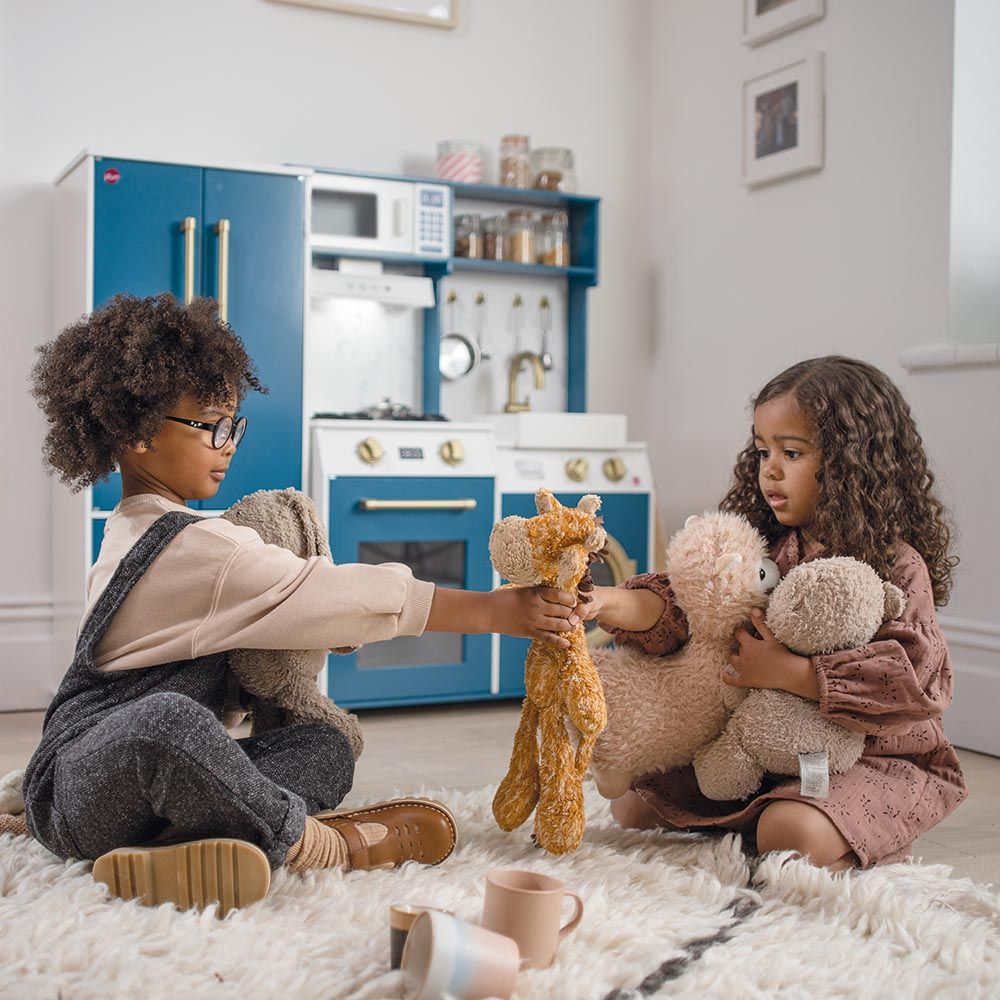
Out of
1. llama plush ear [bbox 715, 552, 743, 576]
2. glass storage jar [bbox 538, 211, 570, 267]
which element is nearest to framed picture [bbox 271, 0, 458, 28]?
glass storage jar [bbox 538, 211, 570, 267]

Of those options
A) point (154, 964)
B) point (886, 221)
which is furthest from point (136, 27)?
point (154, 964)

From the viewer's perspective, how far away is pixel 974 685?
282cm

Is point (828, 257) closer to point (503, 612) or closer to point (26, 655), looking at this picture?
point (503, 612)

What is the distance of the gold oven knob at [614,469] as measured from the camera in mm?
3475

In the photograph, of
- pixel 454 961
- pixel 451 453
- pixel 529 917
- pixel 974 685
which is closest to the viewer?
pixel 454 961

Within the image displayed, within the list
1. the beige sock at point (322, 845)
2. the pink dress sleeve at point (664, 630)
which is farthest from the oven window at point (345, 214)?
the beige sock at point (322, 845)

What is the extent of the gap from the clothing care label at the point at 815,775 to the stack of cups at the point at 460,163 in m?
2.39

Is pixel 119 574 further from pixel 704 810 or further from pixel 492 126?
pixel 492 126

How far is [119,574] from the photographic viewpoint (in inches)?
62.4

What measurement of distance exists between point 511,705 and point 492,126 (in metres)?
1.85

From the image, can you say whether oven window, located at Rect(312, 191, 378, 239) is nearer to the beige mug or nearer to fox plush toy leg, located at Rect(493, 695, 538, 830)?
fox plush toy leg, located at Rect(493, 695, 538, 830)

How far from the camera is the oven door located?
3.43m

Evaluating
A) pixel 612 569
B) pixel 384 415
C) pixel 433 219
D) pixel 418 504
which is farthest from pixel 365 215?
pixel 612 569

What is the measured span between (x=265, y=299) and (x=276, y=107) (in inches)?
32.6
